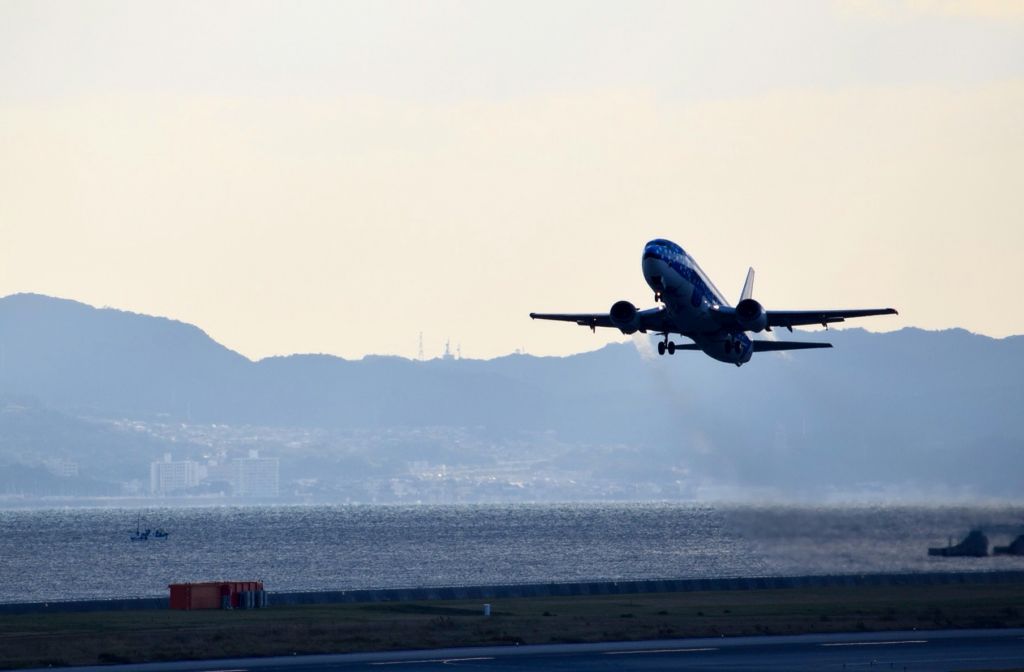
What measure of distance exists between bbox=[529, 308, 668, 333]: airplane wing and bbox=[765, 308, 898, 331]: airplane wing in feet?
18.4

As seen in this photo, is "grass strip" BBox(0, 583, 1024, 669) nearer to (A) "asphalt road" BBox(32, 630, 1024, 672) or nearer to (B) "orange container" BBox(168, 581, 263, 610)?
(B) "orange container" BBox(168, 581, 263, 610)

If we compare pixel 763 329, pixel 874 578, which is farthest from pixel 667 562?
pixel 763 329

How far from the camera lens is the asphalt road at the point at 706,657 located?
59.4 meters

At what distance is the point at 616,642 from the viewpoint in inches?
2734

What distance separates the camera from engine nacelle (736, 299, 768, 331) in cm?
8588

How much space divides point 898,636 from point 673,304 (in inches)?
873

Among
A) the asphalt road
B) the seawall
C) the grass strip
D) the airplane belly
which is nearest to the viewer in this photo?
the asphalt road

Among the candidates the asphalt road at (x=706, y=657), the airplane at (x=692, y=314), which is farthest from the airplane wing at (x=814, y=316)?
the asphalt road at (x=706, y=657)

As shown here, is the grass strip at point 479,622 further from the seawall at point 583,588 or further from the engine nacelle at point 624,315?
the engine nacelle at point 624,315

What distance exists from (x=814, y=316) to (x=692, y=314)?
287 inches

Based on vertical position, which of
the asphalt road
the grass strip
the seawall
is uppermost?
the seawall

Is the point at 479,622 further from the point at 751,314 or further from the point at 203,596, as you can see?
the point at 751,314

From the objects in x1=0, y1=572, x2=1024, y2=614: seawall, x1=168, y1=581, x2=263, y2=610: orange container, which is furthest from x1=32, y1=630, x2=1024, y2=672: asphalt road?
x1=0, y1=572, x2=1024, y2=614: seawall

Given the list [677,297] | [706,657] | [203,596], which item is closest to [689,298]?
[677,297]
